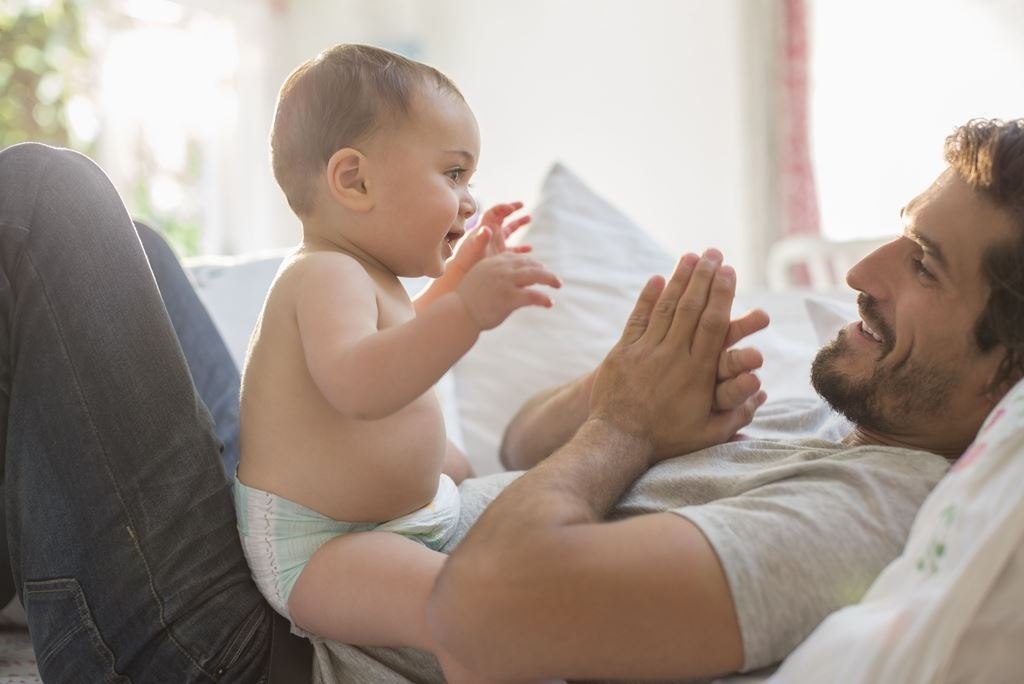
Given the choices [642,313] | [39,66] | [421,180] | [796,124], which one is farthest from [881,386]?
[39,66]

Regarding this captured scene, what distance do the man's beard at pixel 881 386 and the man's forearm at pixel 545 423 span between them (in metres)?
0.36

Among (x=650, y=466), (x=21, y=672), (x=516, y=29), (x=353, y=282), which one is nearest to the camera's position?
(x=353, y=282)

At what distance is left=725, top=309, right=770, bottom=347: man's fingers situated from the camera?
1.08 meters

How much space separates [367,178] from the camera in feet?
3.36

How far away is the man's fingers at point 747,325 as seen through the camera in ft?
3.56

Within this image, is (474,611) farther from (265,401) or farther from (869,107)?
(869,107)

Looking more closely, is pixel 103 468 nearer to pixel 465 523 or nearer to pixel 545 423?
pixel 465 523

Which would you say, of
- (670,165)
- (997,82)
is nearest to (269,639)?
(997,82)

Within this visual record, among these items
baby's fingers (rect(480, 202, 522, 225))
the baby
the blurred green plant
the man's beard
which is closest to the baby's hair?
the baby

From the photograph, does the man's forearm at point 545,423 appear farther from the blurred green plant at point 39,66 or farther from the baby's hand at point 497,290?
the blurred green plant at point 39,66

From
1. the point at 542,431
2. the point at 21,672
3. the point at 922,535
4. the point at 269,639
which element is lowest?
Answer: the point at 21,672

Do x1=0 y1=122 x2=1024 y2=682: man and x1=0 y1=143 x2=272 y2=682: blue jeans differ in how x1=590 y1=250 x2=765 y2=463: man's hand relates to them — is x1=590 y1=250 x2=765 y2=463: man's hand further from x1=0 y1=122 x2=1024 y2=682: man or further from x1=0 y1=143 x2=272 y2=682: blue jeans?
x1=0 y1=143 x2=272 y2=682: blue jeans

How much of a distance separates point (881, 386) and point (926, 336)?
0.07 meters

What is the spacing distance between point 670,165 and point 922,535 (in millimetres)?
3868
